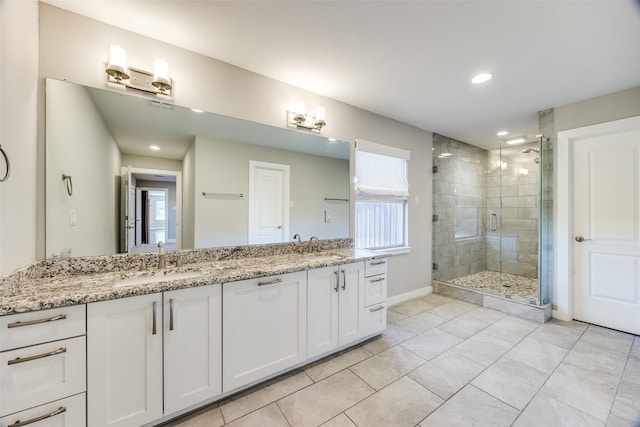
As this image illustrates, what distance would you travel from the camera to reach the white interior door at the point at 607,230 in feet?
8.29

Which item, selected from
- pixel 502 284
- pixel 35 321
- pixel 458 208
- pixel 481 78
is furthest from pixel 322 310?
pixel 502 284

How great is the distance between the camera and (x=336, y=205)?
275cm

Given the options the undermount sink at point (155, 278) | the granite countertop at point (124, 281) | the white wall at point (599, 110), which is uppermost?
the white wall at point (599, 110)

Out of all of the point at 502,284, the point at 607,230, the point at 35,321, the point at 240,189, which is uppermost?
the point at 240,189

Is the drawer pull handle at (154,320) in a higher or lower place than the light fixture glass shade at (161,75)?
lower

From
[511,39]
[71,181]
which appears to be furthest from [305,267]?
[511,39]

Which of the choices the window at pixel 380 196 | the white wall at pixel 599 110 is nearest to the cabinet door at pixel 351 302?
the window at pixel 380 196

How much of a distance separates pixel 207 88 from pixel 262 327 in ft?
6.19

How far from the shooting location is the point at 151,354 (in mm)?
1327

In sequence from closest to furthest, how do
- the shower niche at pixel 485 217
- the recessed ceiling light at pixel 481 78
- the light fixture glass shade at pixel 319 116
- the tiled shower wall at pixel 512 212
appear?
the recessed ceiling light at pixel 481 78 → the light fixture glass shade at pixel 319 116 → the shower niche at pixel 485 217 → the tiled shower wall at pixel 512 212

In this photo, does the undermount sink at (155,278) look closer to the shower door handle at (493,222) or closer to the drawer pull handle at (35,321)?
the drawer pull handle at (35,321)

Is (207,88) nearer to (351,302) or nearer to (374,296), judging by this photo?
(351,302)

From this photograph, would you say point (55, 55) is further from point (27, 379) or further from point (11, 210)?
point (27, 379)

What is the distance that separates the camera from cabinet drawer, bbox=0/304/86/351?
3.39ft
